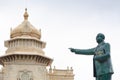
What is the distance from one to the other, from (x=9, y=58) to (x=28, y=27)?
19.8 ft

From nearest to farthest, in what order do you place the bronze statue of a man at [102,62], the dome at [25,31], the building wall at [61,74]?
the bronze statue of a man at [102,62] < the building wall at [61,74] < the dome at [25,31]

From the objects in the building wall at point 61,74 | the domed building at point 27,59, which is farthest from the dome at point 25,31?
the building wall at point 61,74

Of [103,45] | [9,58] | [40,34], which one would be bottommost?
[103,45]

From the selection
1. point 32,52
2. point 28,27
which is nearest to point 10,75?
point 32,52

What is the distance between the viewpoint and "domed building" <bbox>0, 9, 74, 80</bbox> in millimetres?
49281

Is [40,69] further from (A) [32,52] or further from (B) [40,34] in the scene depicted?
(B) [40,34]

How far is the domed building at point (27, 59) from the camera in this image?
162 feet

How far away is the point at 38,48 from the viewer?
5153 centimetres

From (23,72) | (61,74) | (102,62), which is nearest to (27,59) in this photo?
(23,72)

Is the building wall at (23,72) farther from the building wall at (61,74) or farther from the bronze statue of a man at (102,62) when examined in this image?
the bronze statue of a man at (102,62)

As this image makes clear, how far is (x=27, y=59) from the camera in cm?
4938

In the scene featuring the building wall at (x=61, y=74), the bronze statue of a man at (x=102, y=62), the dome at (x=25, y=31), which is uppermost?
the dome at (x=25, y=31)

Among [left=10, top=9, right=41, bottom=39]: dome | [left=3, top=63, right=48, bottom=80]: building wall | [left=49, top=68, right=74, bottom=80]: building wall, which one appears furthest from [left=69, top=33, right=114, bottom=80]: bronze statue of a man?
[left=10, top=9, right=41, bottom=39]: dome

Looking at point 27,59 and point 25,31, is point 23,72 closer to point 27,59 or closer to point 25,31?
point 27,59
